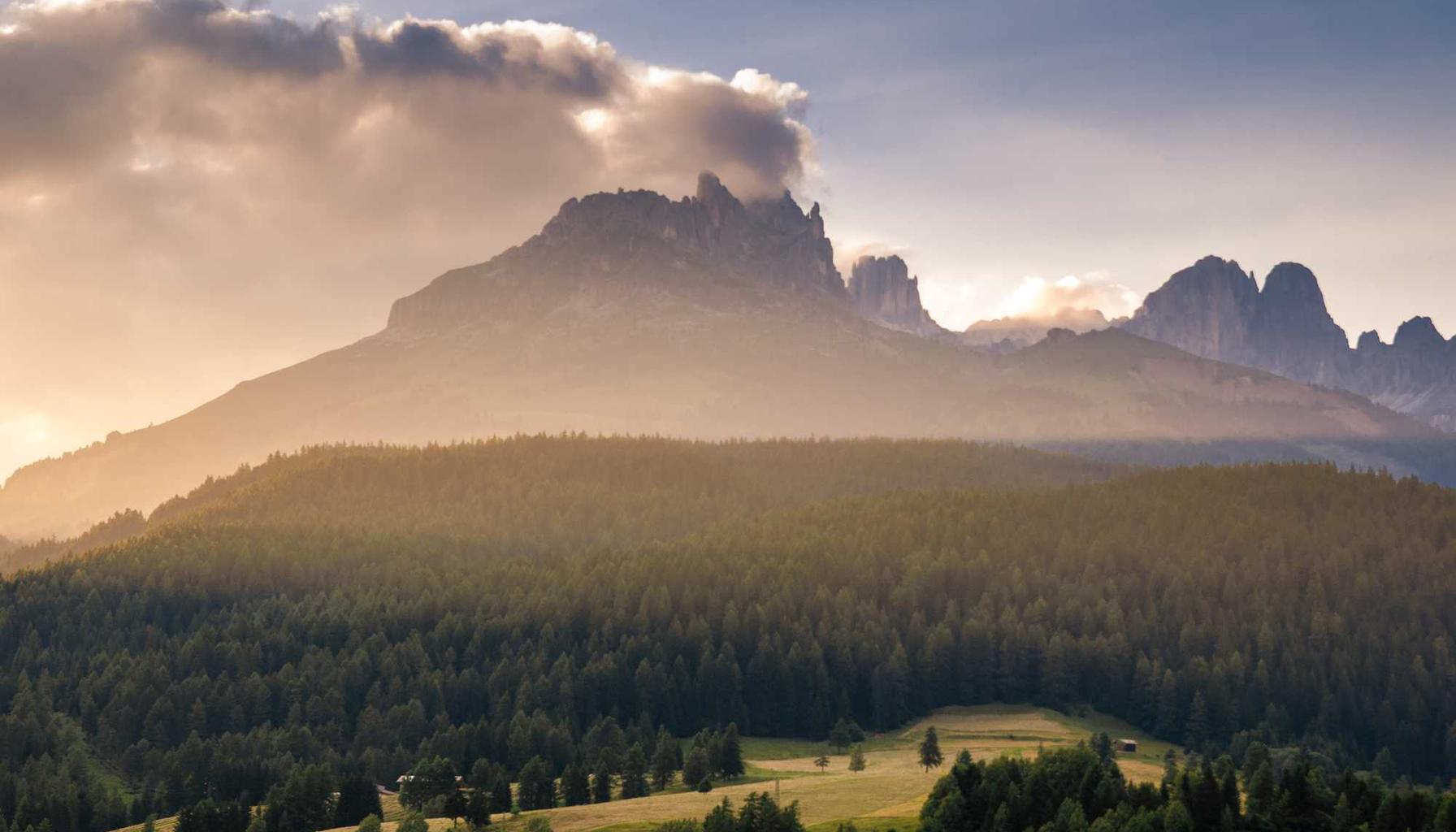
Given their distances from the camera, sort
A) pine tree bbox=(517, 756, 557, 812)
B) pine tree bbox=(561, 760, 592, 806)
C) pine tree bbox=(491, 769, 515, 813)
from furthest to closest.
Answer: pine tree bbox=(561, 760, 592, 806)
pine tree bbox=(517, 756, 557, 812)
pine tree bbox=(491, 769, 515, 813)

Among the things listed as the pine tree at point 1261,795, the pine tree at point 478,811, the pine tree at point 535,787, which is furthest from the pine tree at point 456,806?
the pine tree at point 1261,795

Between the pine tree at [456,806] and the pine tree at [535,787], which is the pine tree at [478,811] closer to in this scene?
the pine tree at [456,806]

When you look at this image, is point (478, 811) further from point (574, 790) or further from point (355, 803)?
point (355, 803)

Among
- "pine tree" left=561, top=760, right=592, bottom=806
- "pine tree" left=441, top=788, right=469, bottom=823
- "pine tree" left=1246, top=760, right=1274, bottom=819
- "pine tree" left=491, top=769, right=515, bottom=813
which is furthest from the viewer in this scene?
"pine tree" left=561, top=760, right=592, bottom=806

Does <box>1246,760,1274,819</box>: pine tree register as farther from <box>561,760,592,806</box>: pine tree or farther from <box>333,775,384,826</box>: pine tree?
<box>333,775,384,826</box>: pine tree

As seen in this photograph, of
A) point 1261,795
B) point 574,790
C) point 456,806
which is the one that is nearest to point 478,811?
point 456,806

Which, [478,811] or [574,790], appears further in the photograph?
[574,790]

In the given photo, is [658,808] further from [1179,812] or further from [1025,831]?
[1179,812]

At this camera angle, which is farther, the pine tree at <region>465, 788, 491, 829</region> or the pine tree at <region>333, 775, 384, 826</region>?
the pine tree at <region>333, 775, 384, 826</region>

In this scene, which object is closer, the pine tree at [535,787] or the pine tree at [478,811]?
the pine tree at [478,811]

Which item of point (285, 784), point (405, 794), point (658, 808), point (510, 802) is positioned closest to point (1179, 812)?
point (658, 808)

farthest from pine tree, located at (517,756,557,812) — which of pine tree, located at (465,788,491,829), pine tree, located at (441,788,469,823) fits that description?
pine tree, located at (441,788,469,823)

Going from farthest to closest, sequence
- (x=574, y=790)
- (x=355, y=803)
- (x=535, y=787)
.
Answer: (x=574, y=790) → (x=535, y=787) → (x=355, y=803)

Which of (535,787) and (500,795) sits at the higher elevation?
(535,787)
